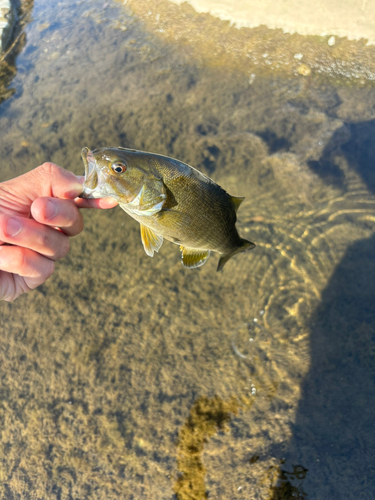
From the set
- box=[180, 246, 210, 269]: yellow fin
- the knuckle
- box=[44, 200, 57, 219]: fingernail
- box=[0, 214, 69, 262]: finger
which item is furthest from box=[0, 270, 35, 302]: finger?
box=[180, 246, 210, 269]: yellow fin

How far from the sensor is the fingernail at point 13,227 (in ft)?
6.13

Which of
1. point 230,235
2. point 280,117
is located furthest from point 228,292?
point 280,117

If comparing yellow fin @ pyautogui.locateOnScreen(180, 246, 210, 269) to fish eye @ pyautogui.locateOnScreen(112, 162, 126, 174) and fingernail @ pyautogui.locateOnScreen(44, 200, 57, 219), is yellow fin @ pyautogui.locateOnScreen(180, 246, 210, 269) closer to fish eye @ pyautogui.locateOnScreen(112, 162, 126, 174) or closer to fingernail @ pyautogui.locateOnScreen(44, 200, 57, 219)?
fish eye @ pyautogui.locateOnScreen(112, 162, 126, 174)

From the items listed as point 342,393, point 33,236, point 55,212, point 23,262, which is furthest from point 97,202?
point 342,393

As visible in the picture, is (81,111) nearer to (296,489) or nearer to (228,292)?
(228,292)

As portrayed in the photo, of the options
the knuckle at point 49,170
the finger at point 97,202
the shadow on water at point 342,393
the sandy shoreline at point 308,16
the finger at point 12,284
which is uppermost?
the sandy shoreline at point 308,16

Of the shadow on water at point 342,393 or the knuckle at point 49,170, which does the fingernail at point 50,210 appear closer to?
the knuckle at point 49,170

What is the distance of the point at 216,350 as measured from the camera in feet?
10.4

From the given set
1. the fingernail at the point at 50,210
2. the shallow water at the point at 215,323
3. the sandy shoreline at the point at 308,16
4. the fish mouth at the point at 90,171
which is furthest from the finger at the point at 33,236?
the sandy shoreline at the point at 308,16

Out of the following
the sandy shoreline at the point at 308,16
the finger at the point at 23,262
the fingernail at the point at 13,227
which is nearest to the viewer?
the fingernail at the point at 13,227

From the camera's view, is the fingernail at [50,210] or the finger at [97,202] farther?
the finger at [97,202]

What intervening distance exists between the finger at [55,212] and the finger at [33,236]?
0.08m

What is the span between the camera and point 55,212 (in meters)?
1.93

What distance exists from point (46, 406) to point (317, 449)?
2551 mm
